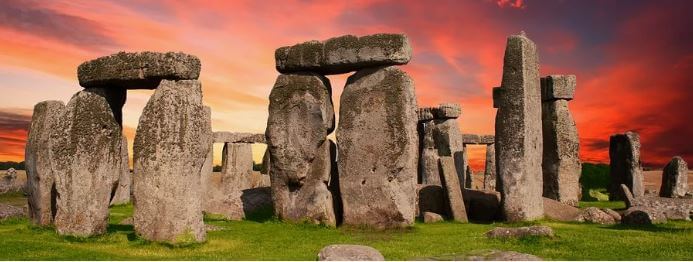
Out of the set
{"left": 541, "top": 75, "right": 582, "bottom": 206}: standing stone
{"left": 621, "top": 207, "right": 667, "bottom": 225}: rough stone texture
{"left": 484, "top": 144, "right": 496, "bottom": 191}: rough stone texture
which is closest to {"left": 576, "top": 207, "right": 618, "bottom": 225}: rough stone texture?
{"left": 621, "top": 207, "right": 667, "bottom": 225}: rough stone texture

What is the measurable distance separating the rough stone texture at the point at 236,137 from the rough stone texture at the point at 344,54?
13.5 meters

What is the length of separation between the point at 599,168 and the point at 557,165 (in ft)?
67.4

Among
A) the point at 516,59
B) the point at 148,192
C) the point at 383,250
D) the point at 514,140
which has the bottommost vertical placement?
the point at 383,250

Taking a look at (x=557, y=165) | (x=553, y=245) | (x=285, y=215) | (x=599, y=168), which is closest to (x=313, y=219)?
(x=285, y=215)

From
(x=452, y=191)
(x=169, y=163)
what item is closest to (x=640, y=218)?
(x=452, y=191)

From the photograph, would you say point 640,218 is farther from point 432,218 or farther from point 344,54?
point 344,54

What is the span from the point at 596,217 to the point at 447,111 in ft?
39.3

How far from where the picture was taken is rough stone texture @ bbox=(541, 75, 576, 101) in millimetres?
25177

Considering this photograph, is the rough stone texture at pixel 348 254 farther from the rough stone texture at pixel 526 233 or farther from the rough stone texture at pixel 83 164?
the rough stone texture at pixel 83 164

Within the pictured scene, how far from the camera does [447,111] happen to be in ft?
101

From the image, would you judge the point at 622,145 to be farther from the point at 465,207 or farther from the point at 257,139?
the point at 257,139

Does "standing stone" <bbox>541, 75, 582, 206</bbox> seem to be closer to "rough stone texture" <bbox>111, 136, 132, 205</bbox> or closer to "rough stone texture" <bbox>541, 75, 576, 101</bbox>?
"rough stone texture" <bbox>541, 75, 576, 101</bbox>

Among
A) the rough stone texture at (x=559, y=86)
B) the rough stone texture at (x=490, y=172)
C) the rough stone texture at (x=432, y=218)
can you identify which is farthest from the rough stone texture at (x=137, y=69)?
the rough stone texture at (x=490, y=172)

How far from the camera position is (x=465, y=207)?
2112 centimetres
